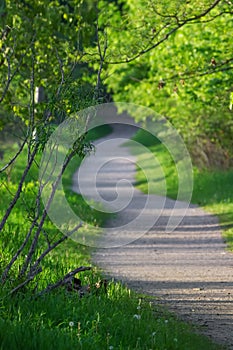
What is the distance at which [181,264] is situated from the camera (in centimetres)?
1134

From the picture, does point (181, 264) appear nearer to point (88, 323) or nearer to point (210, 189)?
point (88, 323)

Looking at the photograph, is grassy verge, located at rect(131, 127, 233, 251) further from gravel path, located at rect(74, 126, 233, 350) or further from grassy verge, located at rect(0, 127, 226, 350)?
grassy verge, located at rect(0, 127, 226, 350)

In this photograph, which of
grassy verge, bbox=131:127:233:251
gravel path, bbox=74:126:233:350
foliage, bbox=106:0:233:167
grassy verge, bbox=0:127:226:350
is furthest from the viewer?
grassy verge, bbox=131:127:233:251

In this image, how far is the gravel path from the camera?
8.32 m

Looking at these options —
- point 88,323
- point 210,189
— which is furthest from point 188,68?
point 88,323

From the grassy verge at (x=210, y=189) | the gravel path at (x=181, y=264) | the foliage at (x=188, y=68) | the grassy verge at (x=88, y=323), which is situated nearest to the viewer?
the grassy verge at (x=88, y=323)

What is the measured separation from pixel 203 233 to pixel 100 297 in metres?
6.97

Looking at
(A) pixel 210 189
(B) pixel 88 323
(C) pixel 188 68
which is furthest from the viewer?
(A) pixel 210 189

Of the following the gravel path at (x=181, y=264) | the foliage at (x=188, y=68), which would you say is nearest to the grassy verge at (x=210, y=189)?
the gravel path at (x=181, y=264)

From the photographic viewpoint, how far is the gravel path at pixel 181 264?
8320 millimetres

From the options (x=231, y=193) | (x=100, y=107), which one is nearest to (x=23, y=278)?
(x=100, y=107)

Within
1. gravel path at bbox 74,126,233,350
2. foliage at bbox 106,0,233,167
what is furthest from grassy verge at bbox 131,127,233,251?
foliage at bbox 106,0,233,167

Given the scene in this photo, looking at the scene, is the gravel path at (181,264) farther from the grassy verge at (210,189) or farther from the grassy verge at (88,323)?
the grassy verge at (88,323)

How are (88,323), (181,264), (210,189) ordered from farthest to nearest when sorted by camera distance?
(210,189), (181,264), (88,323)
